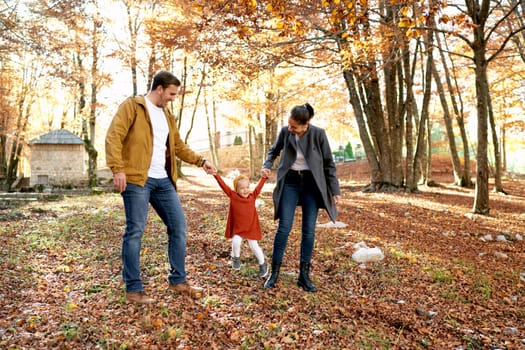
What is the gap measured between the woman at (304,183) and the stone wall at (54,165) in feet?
61.7

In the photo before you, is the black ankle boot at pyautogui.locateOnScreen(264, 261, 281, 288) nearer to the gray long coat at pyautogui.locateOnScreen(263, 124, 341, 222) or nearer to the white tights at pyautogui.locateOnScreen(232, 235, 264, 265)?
the white tights at pyautogui.locateOnScreen(232, 235, 264, 265)

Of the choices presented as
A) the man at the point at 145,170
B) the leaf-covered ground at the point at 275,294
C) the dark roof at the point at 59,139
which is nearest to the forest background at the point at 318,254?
the leaf-covered ground at the point at 275,294

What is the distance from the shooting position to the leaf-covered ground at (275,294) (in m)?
3.13

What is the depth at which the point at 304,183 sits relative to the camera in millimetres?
4066

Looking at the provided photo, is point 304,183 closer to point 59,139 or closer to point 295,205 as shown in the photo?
point 295,205

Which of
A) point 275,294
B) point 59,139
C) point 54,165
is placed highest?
point 59,139

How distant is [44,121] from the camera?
29.0 metres

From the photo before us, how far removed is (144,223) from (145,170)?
488 mm

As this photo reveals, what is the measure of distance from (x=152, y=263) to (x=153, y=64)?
12974 millimetres

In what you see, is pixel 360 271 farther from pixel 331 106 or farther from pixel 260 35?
pixel 331 106

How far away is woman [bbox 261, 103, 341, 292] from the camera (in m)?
4.01

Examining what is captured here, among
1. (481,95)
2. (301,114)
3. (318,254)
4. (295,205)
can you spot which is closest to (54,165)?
(318,254)

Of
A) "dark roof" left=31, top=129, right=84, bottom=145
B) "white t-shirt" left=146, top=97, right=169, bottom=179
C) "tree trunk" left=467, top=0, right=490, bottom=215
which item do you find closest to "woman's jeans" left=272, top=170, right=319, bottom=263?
"white t-shirt" left=146, top=97, right=169, bottom=179

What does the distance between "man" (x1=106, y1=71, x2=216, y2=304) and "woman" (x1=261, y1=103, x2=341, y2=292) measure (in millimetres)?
998
